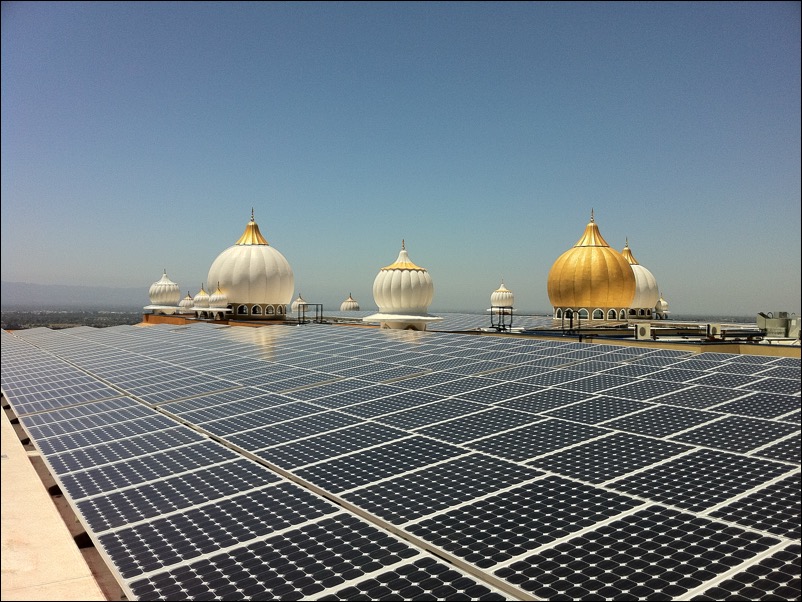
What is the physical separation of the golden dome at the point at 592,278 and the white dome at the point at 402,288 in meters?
12.0

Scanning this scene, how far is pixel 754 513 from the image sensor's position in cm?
620

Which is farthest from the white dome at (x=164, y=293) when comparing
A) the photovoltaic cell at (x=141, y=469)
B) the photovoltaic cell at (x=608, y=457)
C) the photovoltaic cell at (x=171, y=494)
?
the photovoltaic cell at (x=608, y=457)

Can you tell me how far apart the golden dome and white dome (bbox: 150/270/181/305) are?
3690 centimetres

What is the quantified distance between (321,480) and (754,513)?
502 cm

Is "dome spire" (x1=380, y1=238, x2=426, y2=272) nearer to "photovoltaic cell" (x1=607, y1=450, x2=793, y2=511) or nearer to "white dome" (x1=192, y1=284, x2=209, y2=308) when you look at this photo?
"white dome" (x1=192, y1=284, x2=209, y2=308)

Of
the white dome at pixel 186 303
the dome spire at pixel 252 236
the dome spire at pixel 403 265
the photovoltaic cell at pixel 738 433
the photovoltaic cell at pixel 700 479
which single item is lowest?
the photovoltaic cell at pixel 700 479

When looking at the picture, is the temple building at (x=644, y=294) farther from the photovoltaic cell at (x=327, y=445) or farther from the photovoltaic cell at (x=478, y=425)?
the photovoltaic cell at (x=327, y=445)

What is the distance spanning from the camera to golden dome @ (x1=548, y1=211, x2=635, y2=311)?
4347 centimetres

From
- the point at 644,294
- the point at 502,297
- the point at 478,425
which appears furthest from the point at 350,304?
the point at 478,425

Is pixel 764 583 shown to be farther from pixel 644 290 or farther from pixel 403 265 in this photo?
pixel 644 290

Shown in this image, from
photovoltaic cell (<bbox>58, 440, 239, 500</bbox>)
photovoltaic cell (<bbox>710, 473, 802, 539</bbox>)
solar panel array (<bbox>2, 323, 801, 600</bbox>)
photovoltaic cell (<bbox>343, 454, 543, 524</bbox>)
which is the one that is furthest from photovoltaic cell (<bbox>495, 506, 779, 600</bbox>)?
photovoltaic cell (<bbox>58, 440, 239, 500</bbox>)

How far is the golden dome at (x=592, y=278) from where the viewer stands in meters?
43.5

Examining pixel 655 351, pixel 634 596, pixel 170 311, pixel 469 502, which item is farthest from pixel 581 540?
pixel 170 311

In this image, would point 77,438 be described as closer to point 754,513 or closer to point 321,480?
point 321,480
